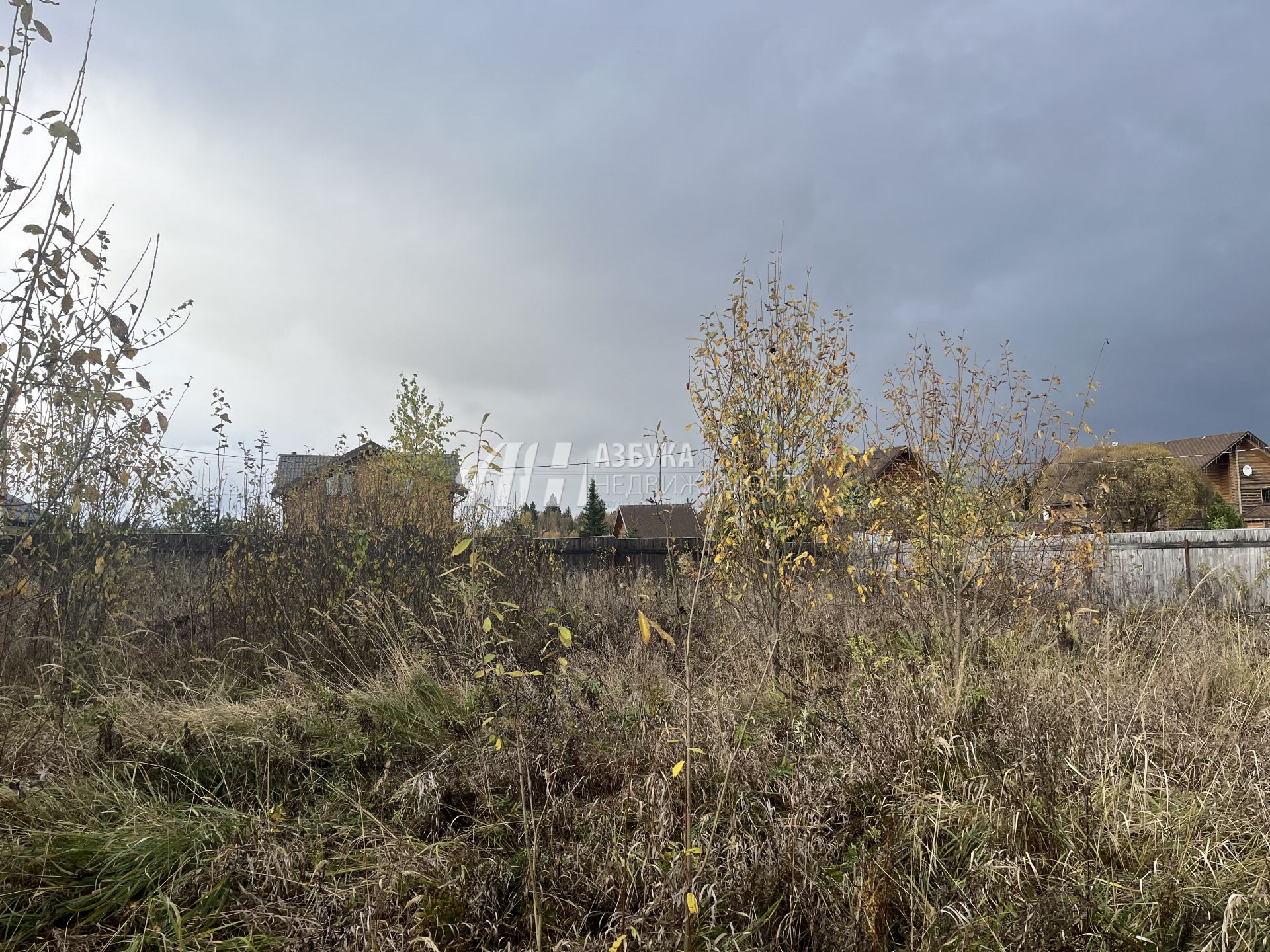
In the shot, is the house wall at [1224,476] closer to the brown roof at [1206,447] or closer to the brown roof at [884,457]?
the brown roof at [1206,447]

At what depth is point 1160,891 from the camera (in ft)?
7.29

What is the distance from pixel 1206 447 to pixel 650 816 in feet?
130

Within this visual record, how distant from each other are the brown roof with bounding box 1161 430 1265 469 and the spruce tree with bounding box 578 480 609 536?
24.3 meters

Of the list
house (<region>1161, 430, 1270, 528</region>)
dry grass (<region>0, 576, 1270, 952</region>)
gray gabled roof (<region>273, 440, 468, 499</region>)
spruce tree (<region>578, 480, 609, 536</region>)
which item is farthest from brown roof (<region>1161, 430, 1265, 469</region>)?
dry grass (<region>0, 576, 1270, 952</region>)

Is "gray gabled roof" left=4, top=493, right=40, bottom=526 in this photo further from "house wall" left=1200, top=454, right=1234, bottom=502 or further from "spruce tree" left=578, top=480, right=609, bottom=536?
"house wall" left=1200, top=454, right=1234, bottom=502

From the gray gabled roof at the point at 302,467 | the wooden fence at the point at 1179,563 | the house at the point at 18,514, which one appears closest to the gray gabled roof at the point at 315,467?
Answer: the gray gabled roof at the point at 302,467

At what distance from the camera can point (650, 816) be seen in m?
2.53

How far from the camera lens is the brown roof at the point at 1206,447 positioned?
3238cm

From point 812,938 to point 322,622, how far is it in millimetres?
4557

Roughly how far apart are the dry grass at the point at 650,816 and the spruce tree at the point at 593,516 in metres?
31.1

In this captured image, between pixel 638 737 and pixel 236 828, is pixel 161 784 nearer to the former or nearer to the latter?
pixel 236 828

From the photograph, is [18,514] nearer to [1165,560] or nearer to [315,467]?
[315,467]

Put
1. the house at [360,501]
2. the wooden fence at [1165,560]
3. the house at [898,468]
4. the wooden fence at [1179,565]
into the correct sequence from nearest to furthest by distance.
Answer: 1. the house at [898,468]
2. the house at [360,501]
3. the wooden fence at [1165,560]
4. the wooden fence at [1179,565]

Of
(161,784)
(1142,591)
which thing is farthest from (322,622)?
(1142,591)
